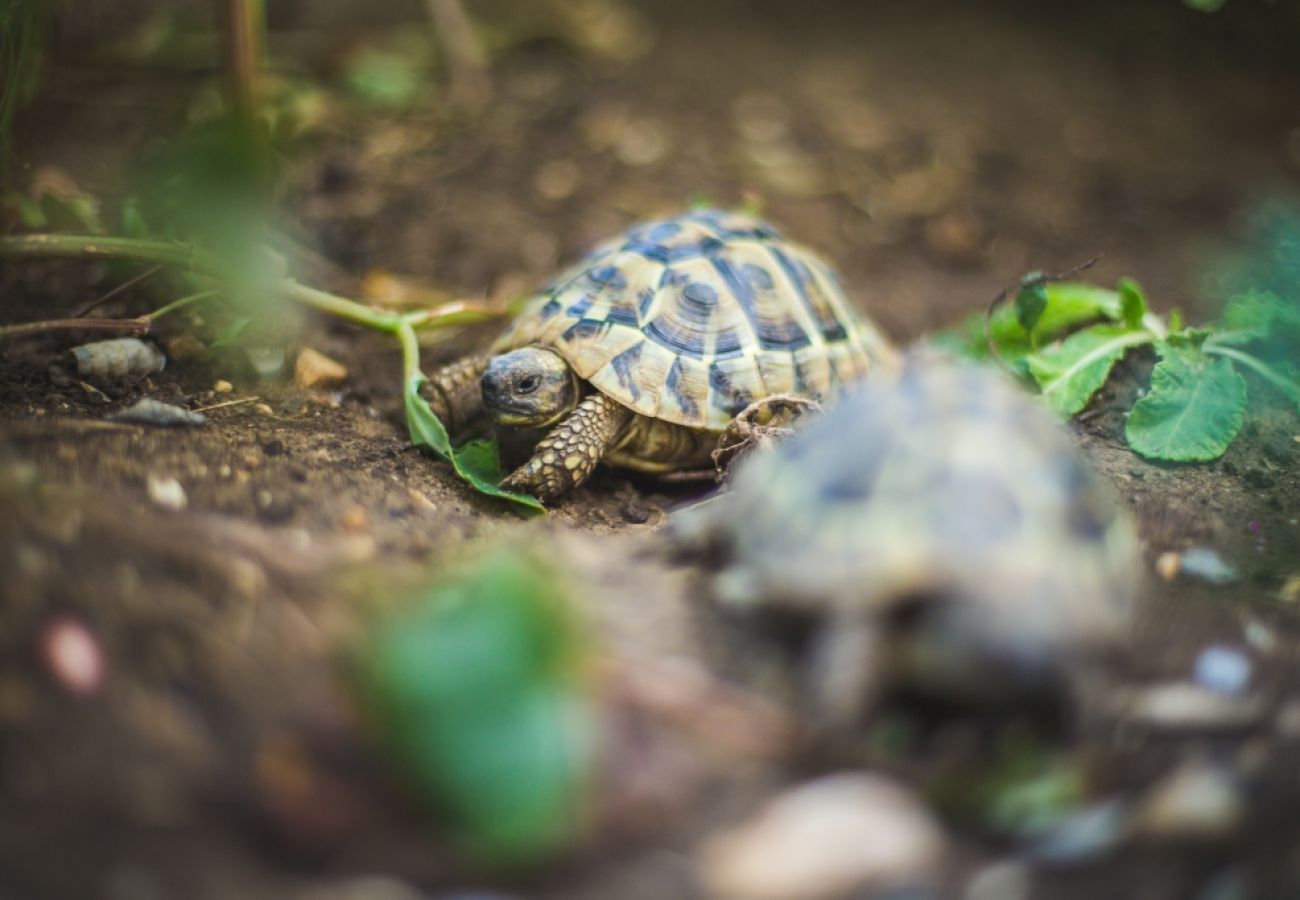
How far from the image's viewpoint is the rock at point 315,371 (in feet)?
10.2

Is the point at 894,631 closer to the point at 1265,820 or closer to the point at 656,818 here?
the point at 656,818

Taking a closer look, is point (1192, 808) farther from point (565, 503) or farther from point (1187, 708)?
point (565, 503)

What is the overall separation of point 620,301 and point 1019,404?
1.42 m

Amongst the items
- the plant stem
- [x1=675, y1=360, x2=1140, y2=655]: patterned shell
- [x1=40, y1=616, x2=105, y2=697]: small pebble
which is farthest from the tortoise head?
[x1=40, y1=616, x2=105, y2=697]: small pebble

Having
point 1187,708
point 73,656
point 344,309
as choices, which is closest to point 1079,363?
point 1187,708

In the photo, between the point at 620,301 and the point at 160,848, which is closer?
the point at 160,848

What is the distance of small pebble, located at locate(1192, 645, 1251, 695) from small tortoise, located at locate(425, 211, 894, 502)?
1258 mm

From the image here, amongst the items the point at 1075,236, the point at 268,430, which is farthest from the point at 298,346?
the point at 1075,236

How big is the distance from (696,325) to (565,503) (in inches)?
25.2

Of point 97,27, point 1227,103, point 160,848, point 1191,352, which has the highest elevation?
point 1227,103

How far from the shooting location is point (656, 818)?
1531mm

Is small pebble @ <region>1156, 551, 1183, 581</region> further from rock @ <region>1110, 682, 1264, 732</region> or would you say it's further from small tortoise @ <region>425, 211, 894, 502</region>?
small tortoise @ <region>425, 211, 894, 502</region>

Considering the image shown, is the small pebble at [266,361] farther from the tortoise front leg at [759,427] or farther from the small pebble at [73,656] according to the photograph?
the small pebble at [73,656]

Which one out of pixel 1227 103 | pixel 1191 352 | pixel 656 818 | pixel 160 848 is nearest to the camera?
pixel 160 848
